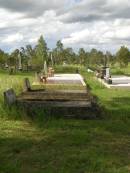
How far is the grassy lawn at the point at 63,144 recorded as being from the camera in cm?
591

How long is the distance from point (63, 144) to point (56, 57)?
260 feet

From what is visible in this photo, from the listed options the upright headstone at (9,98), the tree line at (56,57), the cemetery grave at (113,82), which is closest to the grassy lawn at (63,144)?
the upright headstone at (9,98)

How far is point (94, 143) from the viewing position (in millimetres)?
7426

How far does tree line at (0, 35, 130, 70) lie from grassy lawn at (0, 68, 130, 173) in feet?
190

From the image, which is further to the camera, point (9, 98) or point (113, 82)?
point (113, 82)

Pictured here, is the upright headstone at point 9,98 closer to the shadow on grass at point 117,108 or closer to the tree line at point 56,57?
the shadow on grass at point 117,108

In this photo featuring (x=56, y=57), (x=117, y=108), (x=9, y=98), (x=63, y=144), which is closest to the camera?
(x=63, y=144)

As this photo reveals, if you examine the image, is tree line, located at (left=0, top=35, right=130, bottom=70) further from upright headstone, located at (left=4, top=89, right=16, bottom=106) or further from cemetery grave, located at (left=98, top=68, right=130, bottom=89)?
upright headstone, located at (left=4, top=89, right=16, bottom=106)

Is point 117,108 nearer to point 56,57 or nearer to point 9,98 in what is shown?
point 9,98

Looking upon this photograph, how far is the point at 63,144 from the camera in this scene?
7.33 meters

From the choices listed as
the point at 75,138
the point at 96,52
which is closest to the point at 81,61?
the point at 96,52

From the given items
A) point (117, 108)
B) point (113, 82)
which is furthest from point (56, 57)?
point (117, 108)

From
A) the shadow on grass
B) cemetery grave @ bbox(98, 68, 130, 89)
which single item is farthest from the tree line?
the shadow on grass

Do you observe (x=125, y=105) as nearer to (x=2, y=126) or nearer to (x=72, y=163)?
(x=2, y=126)
